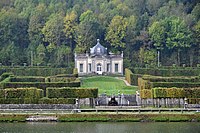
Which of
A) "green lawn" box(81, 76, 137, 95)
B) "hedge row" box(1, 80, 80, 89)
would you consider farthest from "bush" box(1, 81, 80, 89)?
"green lawn" box(81, 76, 137, 95)

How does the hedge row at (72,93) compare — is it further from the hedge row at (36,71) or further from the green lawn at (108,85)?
the hedge row at (36,71)

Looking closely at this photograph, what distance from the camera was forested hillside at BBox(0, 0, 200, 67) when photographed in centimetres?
8450

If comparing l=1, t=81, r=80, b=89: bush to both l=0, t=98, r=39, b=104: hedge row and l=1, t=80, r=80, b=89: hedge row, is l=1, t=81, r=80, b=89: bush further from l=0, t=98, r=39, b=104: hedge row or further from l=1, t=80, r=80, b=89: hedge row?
l=0, t=98, r=39, b=104: hedge row

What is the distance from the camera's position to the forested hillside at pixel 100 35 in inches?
3327

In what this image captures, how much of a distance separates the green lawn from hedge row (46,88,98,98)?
362 inches

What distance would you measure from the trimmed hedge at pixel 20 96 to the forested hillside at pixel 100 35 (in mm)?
37469

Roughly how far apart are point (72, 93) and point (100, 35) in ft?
143

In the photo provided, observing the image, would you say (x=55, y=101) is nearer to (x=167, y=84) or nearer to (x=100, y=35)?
(x=167, y=84)

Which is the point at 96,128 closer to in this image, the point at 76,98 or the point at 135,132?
the point at 135,132

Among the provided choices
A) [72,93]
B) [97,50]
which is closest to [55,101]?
[72,93]

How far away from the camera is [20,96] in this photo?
145 feet

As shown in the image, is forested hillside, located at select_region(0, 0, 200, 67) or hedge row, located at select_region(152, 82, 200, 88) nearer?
hedge row, located at select_region(152, 82, 200, 88)

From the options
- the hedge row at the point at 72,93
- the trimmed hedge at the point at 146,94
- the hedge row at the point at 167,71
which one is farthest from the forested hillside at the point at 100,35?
the hedge row at the point at 72,93

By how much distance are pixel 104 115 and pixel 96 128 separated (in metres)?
3.66
